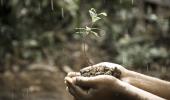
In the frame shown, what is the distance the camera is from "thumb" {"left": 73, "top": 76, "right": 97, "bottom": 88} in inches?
108

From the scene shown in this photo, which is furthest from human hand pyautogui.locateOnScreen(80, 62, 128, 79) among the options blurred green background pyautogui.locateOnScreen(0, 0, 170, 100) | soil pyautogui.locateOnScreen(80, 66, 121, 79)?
blurred green background pyautogui.locateOnScreen(0, 0, 170, 100)

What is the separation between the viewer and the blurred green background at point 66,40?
7.84 metres

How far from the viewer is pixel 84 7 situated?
8852 millimetres

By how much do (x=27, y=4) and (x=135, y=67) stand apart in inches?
95.9

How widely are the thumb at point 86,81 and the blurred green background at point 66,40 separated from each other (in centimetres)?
449

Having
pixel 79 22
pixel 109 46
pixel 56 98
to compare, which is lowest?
pixel 56 98

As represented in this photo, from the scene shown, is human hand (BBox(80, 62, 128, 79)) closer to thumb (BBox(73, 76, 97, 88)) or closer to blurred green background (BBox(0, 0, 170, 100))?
thumb (BBox(73, 76, 97, 88))

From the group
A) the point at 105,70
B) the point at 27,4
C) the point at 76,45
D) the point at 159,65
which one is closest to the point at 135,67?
the point at 159,65

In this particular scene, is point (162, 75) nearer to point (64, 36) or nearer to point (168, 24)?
point (168, 24)

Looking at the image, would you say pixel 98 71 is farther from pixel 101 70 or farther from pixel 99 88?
pixel 99 88

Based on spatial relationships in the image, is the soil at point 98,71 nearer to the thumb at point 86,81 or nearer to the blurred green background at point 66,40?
the thumb at point 86,81

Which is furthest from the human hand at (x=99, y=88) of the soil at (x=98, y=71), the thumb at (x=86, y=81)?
the soil at (x=98, y=71)

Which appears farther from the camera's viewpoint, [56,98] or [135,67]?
[135,67]

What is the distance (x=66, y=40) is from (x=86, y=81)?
6398 mm
